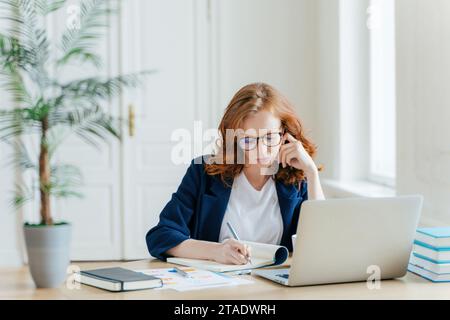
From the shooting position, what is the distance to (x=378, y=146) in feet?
14.3

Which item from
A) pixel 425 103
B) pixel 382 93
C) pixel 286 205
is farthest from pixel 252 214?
pixel 382 93

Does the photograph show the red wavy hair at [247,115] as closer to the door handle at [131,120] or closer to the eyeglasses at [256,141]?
the eyeglasses at [256,141]

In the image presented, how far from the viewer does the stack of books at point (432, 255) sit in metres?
1.92

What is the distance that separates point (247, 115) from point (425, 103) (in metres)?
0.91

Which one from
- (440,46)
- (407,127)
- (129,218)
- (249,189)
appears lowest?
(129,218)

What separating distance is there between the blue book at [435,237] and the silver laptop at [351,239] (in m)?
0.07

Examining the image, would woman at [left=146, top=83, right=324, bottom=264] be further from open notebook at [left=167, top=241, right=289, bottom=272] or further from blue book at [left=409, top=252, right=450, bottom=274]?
blue book at [left=409, top=252, right=450, bottom=274]

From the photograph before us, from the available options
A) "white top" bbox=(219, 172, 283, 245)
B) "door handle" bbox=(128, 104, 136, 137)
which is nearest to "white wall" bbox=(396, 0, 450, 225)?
"white top" bbox=(219, 172, 283, 245)

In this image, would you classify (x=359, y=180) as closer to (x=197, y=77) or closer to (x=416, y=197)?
(x=197, y=77)

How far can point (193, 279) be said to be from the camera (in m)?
1.90

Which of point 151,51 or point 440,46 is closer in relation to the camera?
point 440,46

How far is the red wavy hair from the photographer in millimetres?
2354
